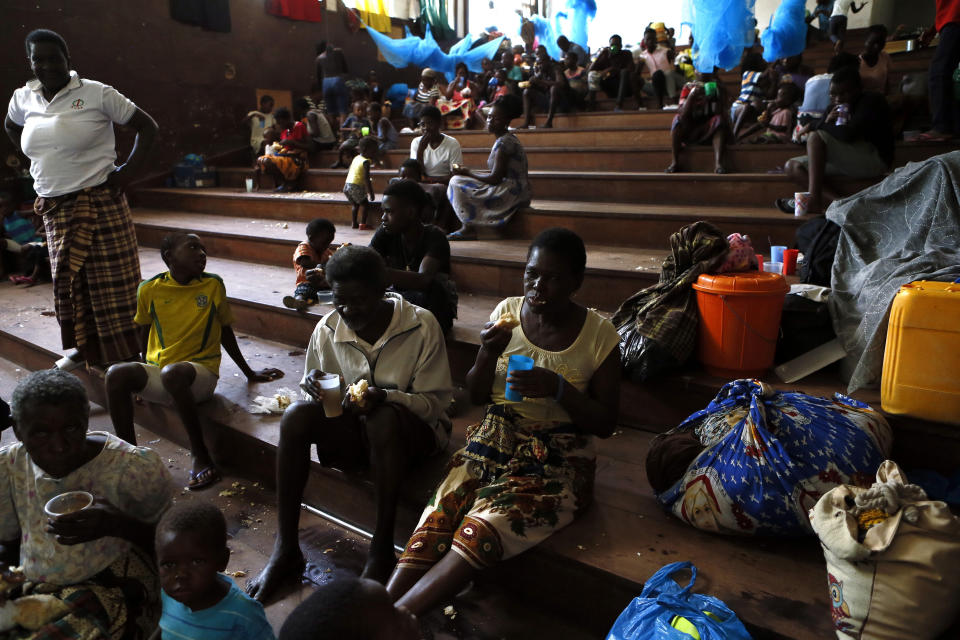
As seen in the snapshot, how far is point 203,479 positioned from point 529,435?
162cm

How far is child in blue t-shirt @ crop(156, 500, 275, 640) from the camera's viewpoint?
4.90ft

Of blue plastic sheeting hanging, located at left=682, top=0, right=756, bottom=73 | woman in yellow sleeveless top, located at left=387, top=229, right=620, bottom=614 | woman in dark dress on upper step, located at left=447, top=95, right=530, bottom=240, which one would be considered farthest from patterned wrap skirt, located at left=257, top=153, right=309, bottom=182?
woman in yellow sleeveless top, located at left=387, top=229, right=620, bottom=614

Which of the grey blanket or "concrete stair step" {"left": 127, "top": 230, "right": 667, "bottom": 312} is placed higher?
the grey blanket

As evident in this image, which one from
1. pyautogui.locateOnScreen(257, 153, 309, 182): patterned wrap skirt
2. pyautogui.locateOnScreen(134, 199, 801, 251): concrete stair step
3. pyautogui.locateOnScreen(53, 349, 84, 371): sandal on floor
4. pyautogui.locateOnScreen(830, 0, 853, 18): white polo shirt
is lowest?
pyautogui.locateOnScreen(53, 349, 84, 371): sandal on floor

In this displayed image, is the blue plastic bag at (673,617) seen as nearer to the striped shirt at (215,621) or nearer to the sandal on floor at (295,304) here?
the striped shirt at (215,621)

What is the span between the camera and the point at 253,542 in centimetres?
246

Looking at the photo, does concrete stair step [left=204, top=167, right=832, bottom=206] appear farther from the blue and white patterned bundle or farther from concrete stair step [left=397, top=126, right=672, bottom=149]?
the blue and white patterned bundle

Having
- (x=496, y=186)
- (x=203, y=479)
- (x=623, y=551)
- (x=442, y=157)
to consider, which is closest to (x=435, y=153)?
(x=442, y=157)

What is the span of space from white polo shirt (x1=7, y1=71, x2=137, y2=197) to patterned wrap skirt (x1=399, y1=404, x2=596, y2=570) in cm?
271

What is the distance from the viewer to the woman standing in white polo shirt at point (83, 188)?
10.9 ft

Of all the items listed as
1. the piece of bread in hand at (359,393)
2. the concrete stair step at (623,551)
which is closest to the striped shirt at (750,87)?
the concrete stair step at (623,551)

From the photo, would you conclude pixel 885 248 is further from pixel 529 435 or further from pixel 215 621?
pixel 215 621

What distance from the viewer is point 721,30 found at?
5984 millimetres

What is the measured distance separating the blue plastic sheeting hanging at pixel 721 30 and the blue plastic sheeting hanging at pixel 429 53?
206 inches
